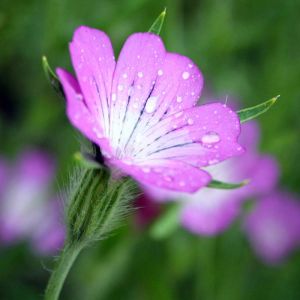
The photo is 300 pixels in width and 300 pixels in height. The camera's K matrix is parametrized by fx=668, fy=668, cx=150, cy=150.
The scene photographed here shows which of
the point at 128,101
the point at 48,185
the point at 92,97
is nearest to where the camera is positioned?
the point at 92,97

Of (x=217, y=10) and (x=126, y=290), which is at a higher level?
(x=217, y=10)

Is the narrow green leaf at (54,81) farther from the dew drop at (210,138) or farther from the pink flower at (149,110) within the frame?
the dew drop at (210,138)

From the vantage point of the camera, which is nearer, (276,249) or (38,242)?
(38,242)

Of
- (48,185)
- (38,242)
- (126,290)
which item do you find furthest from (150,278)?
(48,185)

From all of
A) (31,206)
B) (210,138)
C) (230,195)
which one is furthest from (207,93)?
(210,138)

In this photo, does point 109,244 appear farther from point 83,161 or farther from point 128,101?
point 83,161

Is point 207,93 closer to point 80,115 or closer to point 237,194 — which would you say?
point 237,194

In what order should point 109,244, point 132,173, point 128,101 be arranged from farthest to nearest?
1. point 109,244
2. point 128,101
3. point 132,173

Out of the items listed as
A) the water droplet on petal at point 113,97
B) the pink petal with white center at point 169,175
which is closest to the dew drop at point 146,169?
the pink petal with white center at point 169,175
